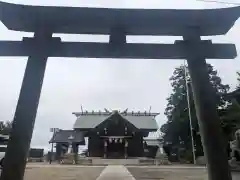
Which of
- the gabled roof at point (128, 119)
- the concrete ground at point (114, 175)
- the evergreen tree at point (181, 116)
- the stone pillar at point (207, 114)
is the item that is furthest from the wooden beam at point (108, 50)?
the gabled roof at point (128, 119)

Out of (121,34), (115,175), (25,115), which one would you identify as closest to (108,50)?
(121,34)

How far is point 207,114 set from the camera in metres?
5.52

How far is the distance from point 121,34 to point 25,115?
7.93 ft

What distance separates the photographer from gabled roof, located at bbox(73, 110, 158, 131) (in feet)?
138

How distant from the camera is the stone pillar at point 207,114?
5.28 m

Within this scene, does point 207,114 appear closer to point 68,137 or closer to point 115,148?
point 115,148

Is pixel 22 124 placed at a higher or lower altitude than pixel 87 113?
lower

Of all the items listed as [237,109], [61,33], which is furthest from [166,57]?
[237,109]

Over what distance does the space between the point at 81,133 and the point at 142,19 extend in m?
38.5

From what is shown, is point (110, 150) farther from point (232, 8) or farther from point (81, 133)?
point (232, 8)

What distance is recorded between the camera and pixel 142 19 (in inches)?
233

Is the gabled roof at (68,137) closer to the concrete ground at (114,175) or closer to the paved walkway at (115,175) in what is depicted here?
the concrete ground at (114,175)

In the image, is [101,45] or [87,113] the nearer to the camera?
[101,45]

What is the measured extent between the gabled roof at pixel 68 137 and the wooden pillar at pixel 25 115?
36531mm
